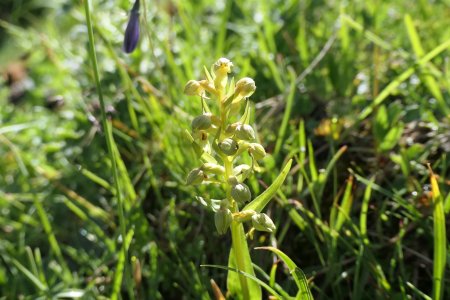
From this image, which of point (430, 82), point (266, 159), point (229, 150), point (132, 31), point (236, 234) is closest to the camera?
point (229, 150)

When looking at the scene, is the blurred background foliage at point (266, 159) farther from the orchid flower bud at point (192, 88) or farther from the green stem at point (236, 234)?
the orchid flower bud at point (192, 88)

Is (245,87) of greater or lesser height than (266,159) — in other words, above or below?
above

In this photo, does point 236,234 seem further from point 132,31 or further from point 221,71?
point 132,31

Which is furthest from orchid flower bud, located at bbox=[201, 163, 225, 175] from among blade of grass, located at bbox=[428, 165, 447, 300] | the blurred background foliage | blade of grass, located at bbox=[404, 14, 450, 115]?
blade of grass, located at bbox=[404, 14, 450, 115]

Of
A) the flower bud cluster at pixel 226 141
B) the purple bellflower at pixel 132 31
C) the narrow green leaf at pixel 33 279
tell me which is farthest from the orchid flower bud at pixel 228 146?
the narrow green leaf at pixel 33 279

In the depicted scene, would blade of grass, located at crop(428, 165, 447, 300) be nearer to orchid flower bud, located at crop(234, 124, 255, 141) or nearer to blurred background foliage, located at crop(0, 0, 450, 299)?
blurred background foliage, located at crop(0, 0, 450, 299)

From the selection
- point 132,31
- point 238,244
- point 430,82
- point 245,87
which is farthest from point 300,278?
point 430,82

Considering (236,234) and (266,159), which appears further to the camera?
(266,159)
